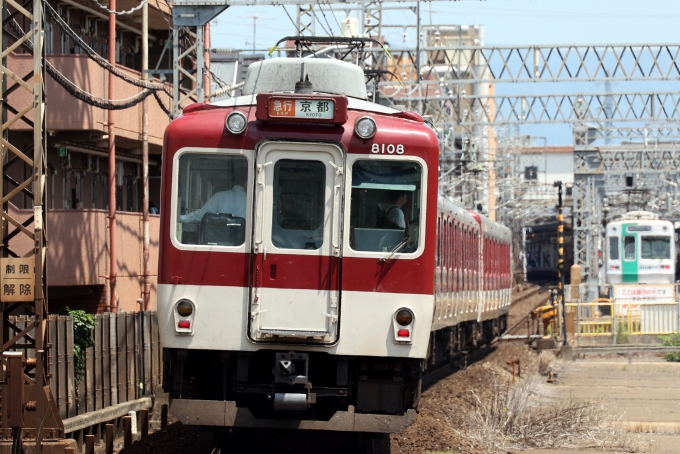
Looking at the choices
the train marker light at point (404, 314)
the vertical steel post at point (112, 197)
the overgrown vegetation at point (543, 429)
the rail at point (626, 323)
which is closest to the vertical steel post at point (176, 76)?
the vertical steel post at point (112, 197)

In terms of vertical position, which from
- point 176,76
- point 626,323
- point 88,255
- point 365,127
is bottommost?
point 626,323

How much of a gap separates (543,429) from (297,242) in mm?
4645

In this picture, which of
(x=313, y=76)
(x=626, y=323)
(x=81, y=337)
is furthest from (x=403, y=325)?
(x=626, y=323)

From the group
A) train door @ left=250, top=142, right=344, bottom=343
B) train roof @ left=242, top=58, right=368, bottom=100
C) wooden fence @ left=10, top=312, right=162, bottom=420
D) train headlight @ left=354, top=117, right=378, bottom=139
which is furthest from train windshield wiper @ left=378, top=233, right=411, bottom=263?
wooden fence @ left=10, top=312, right=162, bottom=420

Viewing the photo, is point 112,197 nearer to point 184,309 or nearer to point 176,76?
point 176,76

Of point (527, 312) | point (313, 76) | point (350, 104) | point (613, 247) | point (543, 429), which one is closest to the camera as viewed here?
point (350, 104)

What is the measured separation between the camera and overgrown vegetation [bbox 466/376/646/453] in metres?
12.2

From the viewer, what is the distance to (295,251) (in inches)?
358

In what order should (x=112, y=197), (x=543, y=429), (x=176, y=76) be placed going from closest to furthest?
(x=543, y=429), (x=176, y=76), (x=112, y=197)

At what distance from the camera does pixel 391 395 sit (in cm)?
936

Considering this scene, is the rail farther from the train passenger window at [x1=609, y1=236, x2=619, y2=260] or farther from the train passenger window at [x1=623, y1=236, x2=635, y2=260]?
the train passenger window at [x1=609, y1=236, x2=619, y2=260]

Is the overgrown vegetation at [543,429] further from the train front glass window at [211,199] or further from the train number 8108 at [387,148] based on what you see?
the train front glass window at [211,199]

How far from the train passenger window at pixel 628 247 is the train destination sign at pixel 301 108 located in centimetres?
3038

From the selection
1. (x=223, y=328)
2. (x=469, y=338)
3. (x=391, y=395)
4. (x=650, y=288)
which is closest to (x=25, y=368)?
(x=223, y=328)
